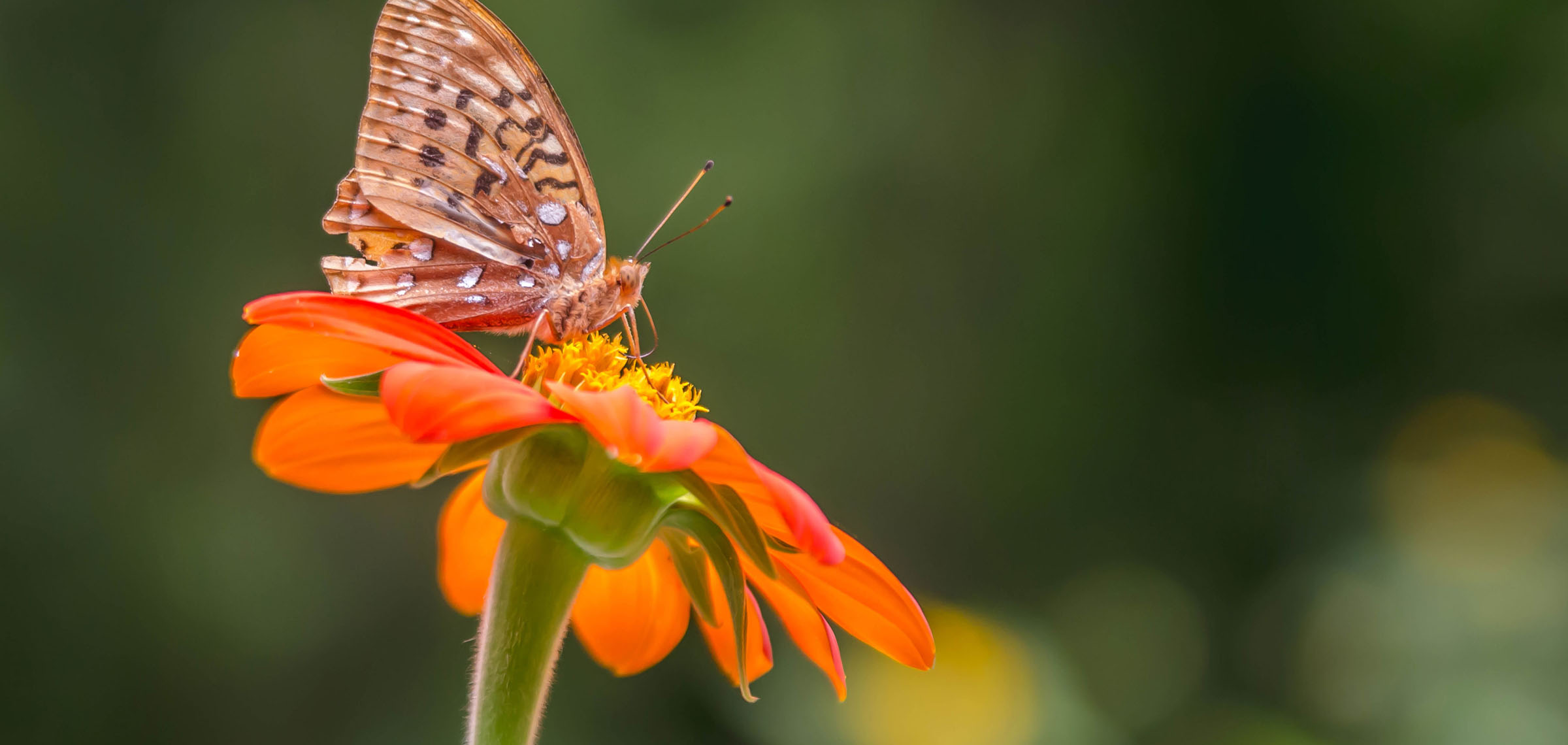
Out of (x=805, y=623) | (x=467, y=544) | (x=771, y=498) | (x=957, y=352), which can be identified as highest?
(x=957, y=352)

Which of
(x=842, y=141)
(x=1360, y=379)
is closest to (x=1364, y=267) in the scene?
(x=1360, y=379)

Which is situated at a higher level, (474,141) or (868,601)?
(474,141)

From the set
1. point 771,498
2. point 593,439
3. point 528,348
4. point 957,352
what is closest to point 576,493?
point 593,439

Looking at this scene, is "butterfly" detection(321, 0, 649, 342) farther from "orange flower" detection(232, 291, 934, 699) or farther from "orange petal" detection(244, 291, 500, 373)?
"orange petal" detection(244, 291, 500, 373)

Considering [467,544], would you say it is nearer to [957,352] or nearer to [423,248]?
[423,248]

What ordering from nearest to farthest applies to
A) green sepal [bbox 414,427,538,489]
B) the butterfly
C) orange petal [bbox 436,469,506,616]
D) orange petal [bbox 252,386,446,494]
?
1. green sepal [bbox 414,427,538,489]
2. orange petal [bbox 252,386,446,494]
3. orange petal [bbox 436,469,506,616]
4. the butterfly

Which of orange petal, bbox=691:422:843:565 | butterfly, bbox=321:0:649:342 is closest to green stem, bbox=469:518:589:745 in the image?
orange petal, bbox=691:422:843:565

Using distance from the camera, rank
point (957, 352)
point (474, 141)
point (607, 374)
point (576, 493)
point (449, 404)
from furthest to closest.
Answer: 1. point (957, 352)
2. point (474, 141)
3. point (607, 374)
4. point (576, 493)
5. point (449, 404)
